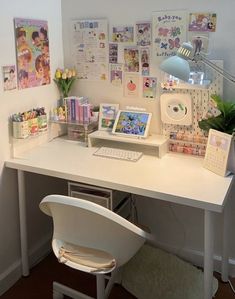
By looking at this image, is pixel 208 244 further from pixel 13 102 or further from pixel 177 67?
pixel 13 102

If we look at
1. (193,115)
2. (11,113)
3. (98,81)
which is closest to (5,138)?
(11,113)

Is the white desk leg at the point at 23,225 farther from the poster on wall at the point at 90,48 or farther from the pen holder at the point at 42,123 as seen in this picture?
the poster on wall at the point at 90,48

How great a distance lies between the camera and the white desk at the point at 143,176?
1.61 meters

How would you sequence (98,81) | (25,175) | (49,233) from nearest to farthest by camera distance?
(25,175), (98,81), (49,233)

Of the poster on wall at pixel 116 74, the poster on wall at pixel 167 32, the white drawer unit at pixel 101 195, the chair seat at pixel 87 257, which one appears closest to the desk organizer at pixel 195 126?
the poster on wall at pixel 167 32

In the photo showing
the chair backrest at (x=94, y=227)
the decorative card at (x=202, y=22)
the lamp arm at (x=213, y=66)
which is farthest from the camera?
the decorative card at (x=202, y=22)

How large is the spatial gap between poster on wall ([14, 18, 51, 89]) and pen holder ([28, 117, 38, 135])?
0.20 meters

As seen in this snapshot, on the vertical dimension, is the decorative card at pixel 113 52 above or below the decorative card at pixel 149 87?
above

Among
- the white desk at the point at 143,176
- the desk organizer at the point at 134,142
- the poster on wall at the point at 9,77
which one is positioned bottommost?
the white desk at the point at 143,176

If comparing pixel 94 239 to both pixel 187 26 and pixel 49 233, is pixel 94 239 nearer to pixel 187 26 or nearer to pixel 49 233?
pixel 49 233

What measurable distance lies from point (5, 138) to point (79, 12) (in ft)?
3.05

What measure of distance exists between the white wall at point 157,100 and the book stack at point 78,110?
0.13 metres

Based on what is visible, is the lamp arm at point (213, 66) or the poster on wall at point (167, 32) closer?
the lamp arm at point (213, 66)

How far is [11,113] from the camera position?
2.05 m
